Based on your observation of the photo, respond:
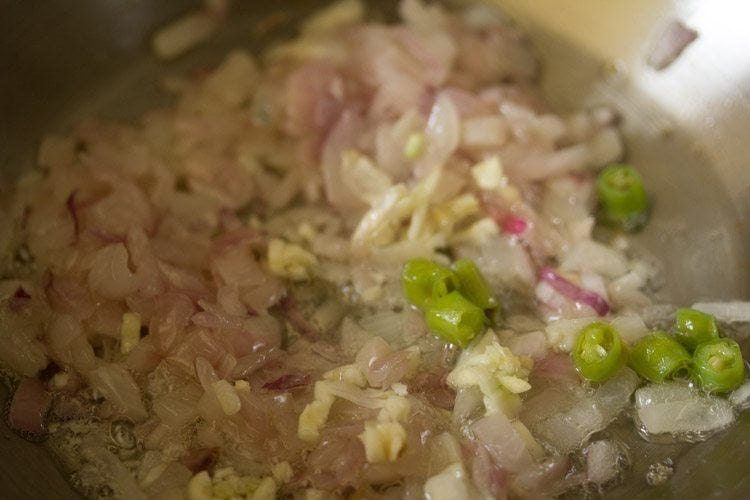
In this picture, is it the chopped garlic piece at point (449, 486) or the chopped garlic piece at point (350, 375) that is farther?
the chopped garlic piece at point (350, 375)

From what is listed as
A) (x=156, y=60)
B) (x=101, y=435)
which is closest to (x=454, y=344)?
(x=101, y=435)

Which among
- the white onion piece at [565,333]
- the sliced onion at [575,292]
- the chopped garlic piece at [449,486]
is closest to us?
the chopped garlic piece at [449,486]

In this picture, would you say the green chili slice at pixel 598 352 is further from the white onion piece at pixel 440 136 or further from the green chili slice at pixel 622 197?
the white onion piece at pixel 440 136

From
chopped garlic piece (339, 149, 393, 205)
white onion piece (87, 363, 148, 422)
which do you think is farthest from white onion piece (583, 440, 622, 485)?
white onion piece (87, 363, 148, 422)

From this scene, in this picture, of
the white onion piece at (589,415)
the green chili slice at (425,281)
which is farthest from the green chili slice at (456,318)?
the white onion piece at (589,415)

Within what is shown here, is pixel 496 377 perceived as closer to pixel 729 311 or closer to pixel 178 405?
pixel 729 311

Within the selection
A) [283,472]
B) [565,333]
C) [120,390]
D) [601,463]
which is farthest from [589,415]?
[120,390]
